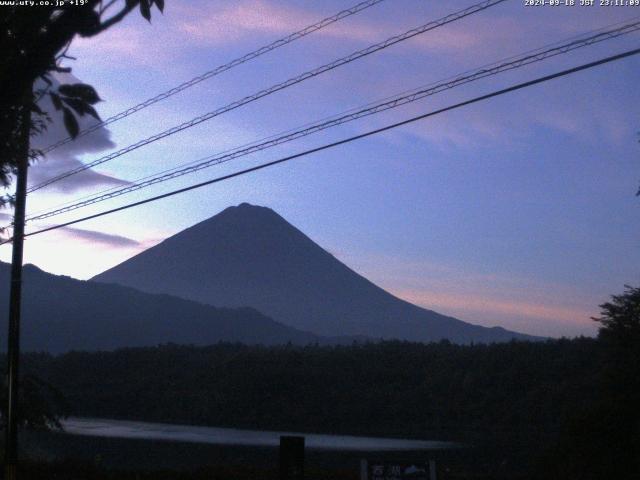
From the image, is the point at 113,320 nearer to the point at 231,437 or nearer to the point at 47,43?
the point at 231,437

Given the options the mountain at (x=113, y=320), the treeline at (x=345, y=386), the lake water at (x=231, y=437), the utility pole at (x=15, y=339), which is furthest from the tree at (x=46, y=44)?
the mountain at (x=113, y=320)

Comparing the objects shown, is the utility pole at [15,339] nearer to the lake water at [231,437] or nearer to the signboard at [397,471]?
the signboard at [397,471]

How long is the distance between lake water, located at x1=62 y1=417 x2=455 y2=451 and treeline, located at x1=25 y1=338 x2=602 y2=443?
3934 mm

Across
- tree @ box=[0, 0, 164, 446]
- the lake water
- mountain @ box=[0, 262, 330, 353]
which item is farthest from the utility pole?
mountain @ box=[0, 262, 330, 353]

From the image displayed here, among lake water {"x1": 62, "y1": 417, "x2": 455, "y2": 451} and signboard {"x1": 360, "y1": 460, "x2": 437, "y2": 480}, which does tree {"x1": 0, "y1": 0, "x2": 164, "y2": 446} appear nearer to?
signboard {"x1": 360, "y1": 460, "x2": 437, "y2": 480}

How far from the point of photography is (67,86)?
5246 millimetres

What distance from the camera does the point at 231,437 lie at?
43844mm

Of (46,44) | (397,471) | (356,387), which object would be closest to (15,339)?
(397,471)

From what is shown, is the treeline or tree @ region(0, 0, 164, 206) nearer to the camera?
tree @ region(0, 0, 164, 206)

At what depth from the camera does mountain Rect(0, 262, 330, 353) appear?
12862 centimetres

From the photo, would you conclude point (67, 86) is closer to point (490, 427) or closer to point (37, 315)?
point (490, 427)

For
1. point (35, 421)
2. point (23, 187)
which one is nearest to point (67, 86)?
point (23, 187)

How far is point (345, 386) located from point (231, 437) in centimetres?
2047

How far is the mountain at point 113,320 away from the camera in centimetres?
12862
